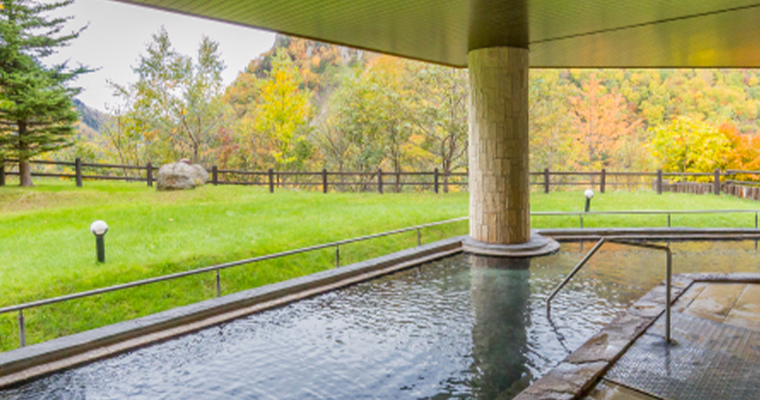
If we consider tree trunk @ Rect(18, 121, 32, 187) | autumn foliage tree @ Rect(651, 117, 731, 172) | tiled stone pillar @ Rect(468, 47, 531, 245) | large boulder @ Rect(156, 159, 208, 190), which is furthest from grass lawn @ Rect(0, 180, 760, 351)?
autumn foliage tree @ Rect(651, 117, 731, 172)

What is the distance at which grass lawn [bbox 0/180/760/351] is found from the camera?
612 centimetres

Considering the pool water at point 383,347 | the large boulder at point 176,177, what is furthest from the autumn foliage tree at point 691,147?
the large boulder at point 176,177

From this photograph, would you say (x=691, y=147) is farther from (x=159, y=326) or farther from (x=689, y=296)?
(x=159, y=326)

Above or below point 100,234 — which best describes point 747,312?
below

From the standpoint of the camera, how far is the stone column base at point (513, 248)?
8.58m

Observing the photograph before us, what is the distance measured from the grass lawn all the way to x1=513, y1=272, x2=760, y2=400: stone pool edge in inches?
185

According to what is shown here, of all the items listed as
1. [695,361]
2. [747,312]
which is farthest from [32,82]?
[747,312]

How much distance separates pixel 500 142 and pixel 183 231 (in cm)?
644

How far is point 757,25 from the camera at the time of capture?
25.9 feet

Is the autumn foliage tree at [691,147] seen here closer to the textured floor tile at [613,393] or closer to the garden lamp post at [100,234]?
the textured floor tile at [613,393]

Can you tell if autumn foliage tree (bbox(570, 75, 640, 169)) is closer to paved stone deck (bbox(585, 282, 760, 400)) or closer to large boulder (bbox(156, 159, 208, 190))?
large boulder (bbox(156, 159, 208, 190))

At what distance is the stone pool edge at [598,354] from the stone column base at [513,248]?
285cm

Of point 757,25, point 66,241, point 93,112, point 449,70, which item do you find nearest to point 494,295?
point 757,25

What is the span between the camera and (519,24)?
7.57 m
